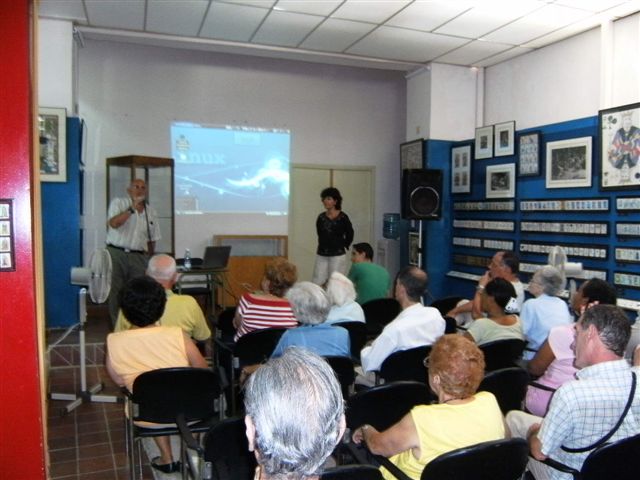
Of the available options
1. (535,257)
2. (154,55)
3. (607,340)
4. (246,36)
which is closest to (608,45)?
(535,257)

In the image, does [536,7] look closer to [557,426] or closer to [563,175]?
[563,175]

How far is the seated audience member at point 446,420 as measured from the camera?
1766mm

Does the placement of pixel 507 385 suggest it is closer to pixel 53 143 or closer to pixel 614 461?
pixel 614 461

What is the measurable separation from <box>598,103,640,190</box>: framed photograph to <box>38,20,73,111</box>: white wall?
18.1ft

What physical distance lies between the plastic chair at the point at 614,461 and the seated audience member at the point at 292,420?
103 cm

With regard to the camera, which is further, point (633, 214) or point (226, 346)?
point (633, 214)

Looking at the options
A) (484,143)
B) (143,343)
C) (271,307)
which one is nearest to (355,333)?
(271,307)

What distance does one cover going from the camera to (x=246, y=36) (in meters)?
6.30

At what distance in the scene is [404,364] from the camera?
9.29ft

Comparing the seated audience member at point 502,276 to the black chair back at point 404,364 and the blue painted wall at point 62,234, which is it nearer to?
the black chair back at point 404,364

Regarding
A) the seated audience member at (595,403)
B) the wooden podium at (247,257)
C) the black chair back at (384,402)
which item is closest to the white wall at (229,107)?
the wooden podium at (247,257)

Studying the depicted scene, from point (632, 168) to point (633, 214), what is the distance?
418mm

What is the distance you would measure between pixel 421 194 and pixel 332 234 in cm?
131

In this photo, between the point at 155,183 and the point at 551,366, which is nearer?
the point at 551,366
